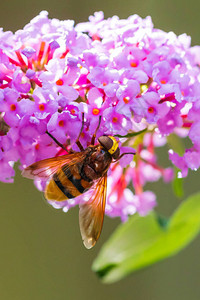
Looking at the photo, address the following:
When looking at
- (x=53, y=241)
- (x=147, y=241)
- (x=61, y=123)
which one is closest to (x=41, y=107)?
(x=61, y=123)

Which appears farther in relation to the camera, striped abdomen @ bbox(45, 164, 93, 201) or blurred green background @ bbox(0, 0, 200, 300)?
blurred green background @ bbox(0, 0, 200, 300)

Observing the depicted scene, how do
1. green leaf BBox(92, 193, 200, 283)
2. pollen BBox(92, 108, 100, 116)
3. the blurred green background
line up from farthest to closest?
the blurred green background → pollen BBox(92, 108, 100, 116) → green leaf BBox(92, 193, 200, 283)

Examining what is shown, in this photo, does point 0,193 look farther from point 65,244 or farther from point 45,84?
point 45,84

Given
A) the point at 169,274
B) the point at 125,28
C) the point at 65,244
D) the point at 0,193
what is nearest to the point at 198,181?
the point at 169,274

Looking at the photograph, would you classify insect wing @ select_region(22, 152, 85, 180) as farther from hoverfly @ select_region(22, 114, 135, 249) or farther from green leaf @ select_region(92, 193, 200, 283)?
green leaf @ select_region(92, 193, 200, 283)

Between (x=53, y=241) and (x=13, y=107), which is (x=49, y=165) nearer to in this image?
(x=13, y=107)

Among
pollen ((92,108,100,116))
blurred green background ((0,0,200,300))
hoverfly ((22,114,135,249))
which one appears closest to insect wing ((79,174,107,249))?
hoverfly ((22,114,135,249))

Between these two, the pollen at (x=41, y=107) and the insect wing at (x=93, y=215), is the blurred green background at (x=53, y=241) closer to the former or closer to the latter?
the insect wing at (x=93, y=215)

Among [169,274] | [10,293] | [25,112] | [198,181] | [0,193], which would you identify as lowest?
[169,274]
